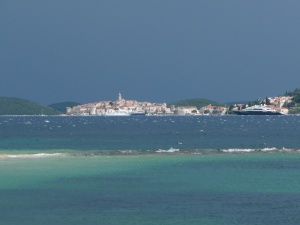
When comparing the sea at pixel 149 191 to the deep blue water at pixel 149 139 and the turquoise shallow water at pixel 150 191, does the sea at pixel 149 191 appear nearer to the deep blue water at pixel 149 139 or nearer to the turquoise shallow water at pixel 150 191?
the turquoise shallow water at pixel 150 191

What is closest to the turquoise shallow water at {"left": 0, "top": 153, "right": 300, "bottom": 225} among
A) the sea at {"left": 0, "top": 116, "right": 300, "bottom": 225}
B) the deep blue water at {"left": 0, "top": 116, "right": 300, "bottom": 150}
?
the sea at {"left": 0, "top": 116, "right": 300, "bottom": 225}

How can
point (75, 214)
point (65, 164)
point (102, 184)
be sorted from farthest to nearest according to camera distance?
point (65, 164)
point (102, 184)
point (75, 214)

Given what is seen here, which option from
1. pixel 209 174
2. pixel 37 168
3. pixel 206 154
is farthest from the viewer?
pixel 206 154

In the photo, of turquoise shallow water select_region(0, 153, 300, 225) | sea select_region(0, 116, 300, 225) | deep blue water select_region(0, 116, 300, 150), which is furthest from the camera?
deep blue water select_region(0, 116, 300, 150)

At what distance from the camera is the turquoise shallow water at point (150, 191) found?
22.5m

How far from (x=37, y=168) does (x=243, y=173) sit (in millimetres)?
11229

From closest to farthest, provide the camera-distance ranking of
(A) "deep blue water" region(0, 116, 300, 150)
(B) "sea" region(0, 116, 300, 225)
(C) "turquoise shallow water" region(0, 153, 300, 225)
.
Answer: (B) "sea" region(0, 116, 300, 225), (C) "turquoise shallow water" region(0, 153, 300, 225), (A) "deep blue water" region(0, 116, 300, 150)

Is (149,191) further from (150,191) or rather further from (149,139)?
(149,139)

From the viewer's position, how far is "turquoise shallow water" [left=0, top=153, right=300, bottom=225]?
22.5 m

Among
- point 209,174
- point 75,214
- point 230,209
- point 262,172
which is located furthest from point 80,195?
point 262,172

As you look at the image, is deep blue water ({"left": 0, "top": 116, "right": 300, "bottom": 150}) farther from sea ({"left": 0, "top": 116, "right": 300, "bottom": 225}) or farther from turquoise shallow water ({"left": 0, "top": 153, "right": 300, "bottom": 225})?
turquoise shallow water ({"left": 0, "top": 153, "right": 300, "bottom": 225})

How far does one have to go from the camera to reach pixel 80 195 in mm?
26797

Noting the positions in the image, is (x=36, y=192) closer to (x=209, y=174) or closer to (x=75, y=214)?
(x=75, y=214)

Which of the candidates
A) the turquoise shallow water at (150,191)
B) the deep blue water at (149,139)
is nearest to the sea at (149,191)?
the turquoise shallow water at (150,191)
